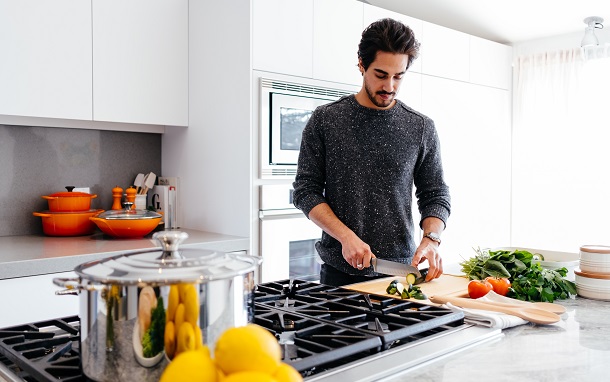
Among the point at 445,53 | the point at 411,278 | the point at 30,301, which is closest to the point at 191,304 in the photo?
the point at 411,278

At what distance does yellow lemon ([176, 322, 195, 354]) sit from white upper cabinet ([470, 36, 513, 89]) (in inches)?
147

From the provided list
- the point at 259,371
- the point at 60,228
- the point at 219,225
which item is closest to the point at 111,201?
the point at 60,228

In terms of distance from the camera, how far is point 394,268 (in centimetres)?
162

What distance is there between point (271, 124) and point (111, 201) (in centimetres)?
98

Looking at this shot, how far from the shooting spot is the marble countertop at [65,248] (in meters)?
2.11

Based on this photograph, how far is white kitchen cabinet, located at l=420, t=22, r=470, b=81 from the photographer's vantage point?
3.75 meters

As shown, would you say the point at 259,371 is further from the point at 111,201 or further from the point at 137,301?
the point at 111,201

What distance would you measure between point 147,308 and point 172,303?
0.03 metres

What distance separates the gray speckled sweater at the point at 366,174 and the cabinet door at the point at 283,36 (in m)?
0.88

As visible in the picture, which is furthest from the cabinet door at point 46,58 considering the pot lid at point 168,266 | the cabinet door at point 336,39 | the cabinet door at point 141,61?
the pot lid at point 168,266

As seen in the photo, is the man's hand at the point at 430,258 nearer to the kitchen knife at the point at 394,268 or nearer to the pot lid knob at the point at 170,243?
the kitchen knife at the point at 394,268

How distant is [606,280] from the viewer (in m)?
1.56

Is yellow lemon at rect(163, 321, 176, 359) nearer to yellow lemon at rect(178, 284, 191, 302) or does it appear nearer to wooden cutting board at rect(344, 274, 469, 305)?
yellow lemon at rect(178, 284, 191, 302)

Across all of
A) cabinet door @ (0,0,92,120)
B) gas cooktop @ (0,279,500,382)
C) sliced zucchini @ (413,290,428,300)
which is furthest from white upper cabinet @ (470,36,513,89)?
gas cooktop @ (0,279,500,382)
